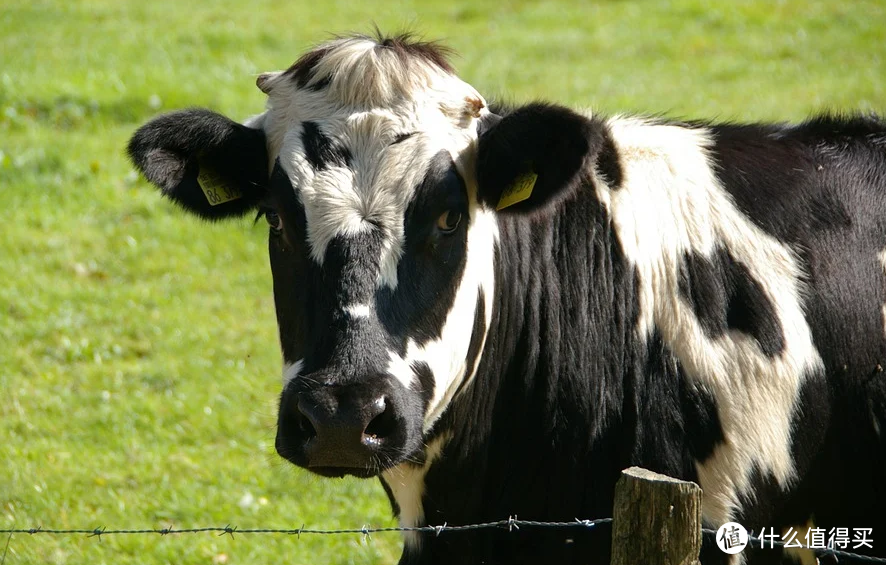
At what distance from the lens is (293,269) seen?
377cm

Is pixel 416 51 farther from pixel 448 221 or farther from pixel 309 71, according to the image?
pixel 448 221

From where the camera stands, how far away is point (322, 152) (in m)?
3.77

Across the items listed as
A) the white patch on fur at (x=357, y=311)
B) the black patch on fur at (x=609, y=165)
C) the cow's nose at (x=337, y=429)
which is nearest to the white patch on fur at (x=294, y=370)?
the cow's nose at (x=337, y=429)

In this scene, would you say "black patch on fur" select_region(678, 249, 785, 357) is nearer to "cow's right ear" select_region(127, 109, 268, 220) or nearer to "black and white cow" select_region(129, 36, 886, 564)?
"black and white cow" select_region(129, 36, 886, 564)

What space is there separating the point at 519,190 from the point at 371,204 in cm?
60

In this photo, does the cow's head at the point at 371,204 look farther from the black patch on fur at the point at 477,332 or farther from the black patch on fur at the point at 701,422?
the black patch on fur at the point at 701,422

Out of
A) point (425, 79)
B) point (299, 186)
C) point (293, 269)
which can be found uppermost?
point (425, 79)

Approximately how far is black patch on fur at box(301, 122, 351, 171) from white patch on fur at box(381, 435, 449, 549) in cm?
A: 110

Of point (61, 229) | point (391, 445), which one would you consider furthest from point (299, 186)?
point (61, 229)

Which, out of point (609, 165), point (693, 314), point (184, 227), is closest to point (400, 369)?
point (693, 314)

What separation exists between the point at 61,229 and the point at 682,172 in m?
7.11

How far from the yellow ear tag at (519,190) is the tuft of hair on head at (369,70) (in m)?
0.48

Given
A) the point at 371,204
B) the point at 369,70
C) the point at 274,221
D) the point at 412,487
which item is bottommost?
the point at 412,487

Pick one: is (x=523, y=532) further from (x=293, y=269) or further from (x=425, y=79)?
(x=425, y=79)
